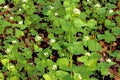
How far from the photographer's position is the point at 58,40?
3971 millimetres

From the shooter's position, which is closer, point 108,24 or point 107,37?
point 107,37

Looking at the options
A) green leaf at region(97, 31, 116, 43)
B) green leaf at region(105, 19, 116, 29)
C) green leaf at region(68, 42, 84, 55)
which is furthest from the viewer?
green leaf at region(105, 19, 116, 29)

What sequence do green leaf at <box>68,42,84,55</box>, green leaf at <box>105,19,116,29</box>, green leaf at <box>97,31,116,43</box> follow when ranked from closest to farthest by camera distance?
green leaf at <box>68,42,84,55</box>
green leaf at <box>97,31,116,43</box>
green leaf at <box>105,19,116,29</box>

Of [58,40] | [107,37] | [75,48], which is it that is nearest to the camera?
[75,48]

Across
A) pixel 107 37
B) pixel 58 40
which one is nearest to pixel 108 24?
pixel 107 37

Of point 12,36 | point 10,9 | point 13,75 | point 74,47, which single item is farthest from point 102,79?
point 10,9

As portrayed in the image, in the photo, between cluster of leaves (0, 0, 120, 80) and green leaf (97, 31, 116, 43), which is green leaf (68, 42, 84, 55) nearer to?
cluster of leaves (0, 0, 120, 80)

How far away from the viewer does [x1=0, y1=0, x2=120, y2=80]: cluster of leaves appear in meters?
3.28

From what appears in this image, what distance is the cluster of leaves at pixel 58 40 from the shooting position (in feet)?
10.8

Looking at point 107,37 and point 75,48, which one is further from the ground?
point 75,48

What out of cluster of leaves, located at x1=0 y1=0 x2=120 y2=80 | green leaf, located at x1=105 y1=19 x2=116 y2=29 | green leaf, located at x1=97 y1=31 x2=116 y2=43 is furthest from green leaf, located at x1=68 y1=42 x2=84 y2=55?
green leaf, located at x1=105 y1=19 x2=116 y2=29

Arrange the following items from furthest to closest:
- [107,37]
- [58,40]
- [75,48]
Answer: [58,40], [107,37], [75,48]

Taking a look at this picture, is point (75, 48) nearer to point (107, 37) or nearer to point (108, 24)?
point (107, 37)

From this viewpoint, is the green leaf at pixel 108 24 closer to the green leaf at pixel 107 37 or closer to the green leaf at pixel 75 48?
the green leaf at pixel 107 37
